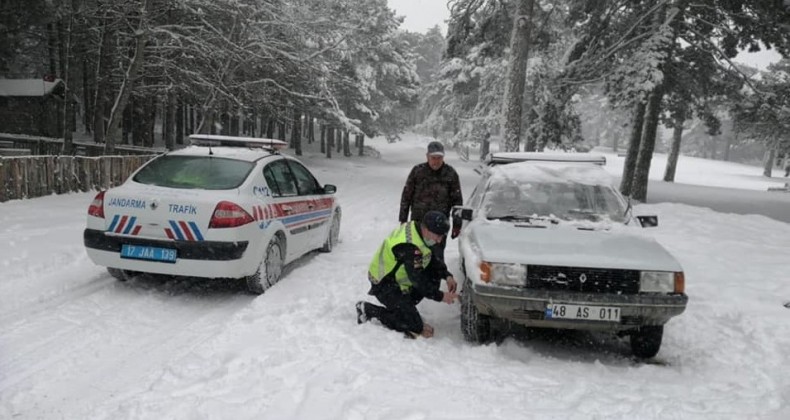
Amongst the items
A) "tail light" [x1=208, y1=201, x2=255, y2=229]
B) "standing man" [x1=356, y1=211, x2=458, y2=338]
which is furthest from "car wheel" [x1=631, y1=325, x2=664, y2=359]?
"tail light" [x1=208, y1=201, x2=255, y2=229]

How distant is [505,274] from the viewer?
4336mm

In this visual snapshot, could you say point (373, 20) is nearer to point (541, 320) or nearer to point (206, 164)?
point (206, 164)

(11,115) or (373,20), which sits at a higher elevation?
(373,20)

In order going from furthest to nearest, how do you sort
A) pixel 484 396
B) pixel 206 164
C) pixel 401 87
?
pixel 401 87 → pixel 206 164 → pixel 484 396

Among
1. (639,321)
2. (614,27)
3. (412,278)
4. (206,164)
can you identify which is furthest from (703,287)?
(614,27)

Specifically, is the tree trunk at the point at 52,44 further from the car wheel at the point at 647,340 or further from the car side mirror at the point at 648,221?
the car wheel at the point at 647,340

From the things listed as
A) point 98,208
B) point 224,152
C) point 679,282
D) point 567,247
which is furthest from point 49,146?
point 679,282

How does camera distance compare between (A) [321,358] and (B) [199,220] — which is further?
(B) [199,220]

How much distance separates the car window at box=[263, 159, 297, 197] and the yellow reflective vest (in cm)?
209

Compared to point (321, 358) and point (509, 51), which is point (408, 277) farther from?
point (509, 51)

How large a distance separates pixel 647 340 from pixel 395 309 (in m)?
2.28

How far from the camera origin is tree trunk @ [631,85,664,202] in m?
17.7

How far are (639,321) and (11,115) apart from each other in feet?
119

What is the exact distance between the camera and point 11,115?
100.0ft
